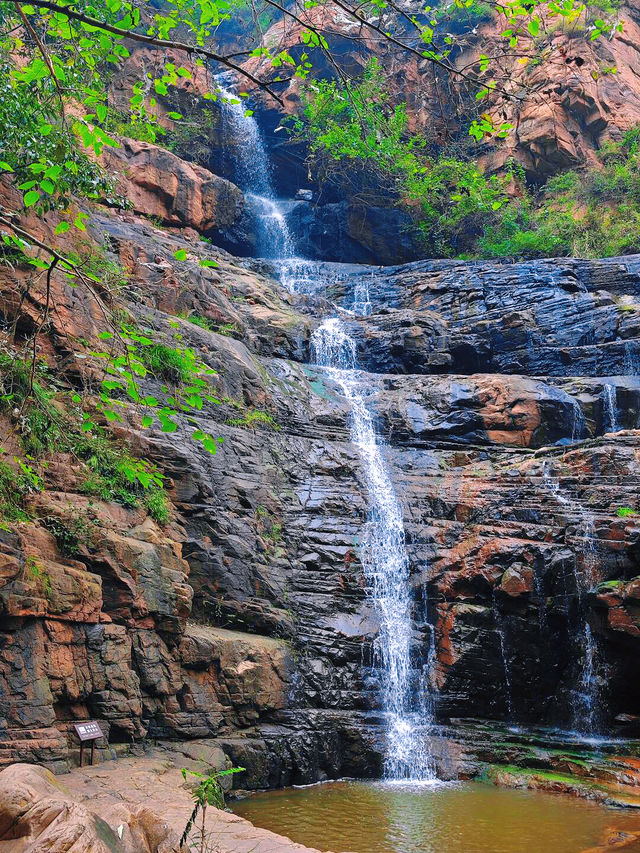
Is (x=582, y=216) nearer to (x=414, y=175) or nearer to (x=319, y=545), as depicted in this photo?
(x=414, y=175)

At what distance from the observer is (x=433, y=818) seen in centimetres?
862

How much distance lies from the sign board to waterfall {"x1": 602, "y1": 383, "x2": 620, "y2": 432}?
44.8 feet

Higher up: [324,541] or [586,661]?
[324,541]

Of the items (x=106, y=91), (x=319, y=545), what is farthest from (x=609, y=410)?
(x=106, y=91)

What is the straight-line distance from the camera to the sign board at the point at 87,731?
7879 mm

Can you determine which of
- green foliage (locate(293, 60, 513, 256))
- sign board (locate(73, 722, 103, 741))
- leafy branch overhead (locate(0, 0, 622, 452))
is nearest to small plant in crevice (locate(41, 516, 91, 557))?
leafy branch overhead (locate(0, 0, 622, 452))

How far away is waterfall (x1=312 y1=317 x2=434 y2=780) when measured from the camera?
11375 mm

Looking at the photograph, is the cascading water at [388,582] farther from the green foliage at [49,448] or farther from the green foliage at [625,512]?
the green foliage at [49,448]

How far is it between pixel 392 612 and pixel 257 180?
2208 cm

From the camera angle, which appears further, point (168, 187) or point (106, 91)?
point (168, 187)

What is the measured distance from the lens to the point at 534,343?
1981cm

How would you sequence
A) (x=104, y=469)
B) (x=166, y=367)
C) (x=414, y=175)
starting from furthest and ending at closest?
(x=414, y=175) → (x=166, y=367) → (x=104, y=469)

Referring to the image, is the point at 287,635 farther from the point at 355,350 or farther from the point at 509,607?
the point at 355,350

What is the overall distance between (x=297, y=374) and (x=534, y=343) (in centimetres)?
728
